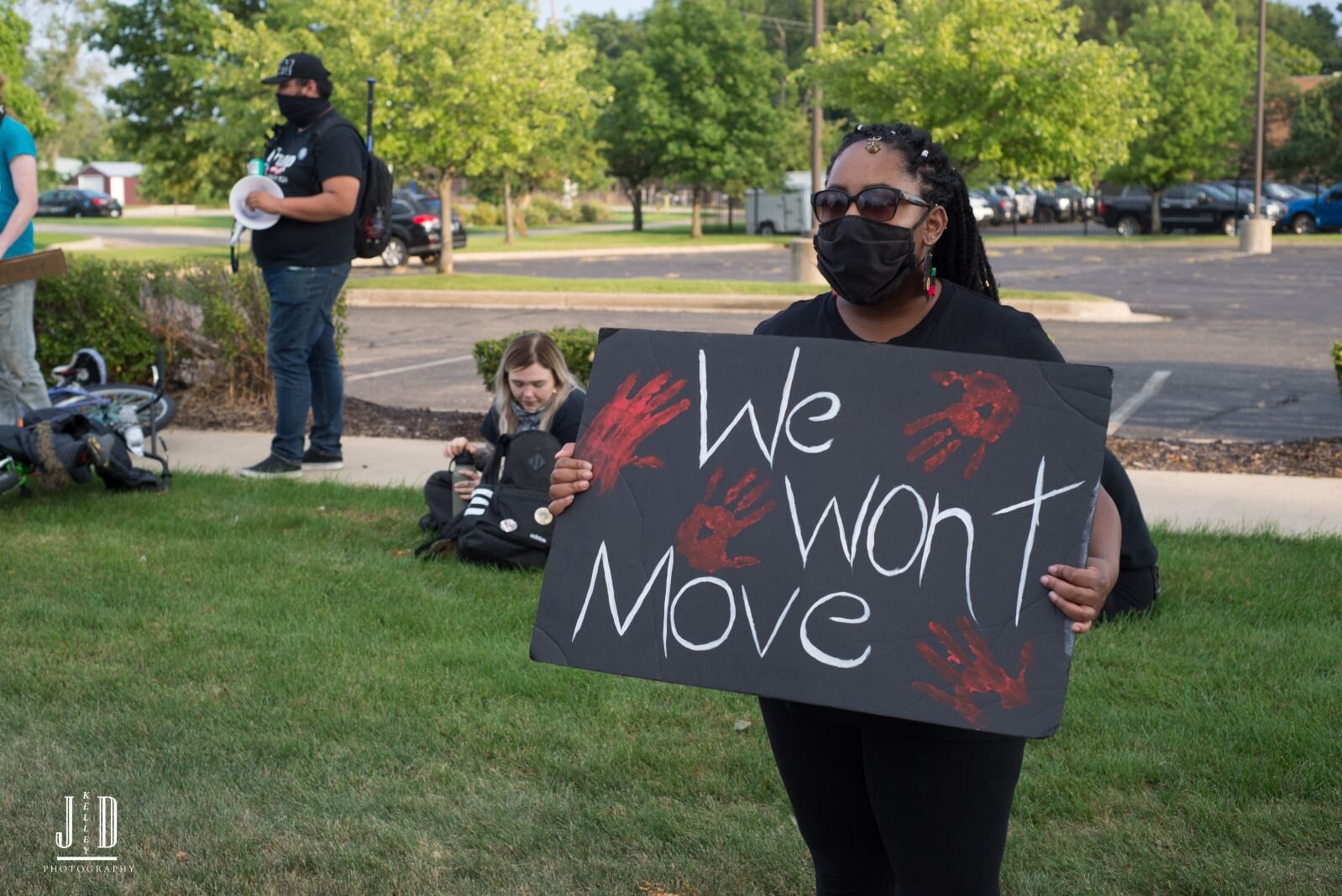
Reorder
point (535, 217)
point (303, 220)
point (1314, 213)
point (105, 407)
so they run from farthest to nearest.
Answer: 1. point (535, 217)
2. point (1314, 213)
3. point (105, 407)
4. point (303, 220)

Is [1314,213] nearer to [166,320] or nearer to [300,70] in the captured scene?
[166,320]

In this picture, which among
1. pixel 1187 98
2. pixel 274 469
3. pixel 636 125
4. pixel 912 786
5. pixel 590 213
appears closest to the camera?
pixel 912 786

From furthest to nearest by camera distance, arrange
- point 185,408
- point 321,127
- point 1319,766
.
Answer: point 185,408, point 321,127, point 1319,766

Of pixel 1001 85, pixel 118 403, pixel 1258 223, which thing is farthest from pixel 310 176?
pixel 1258 223

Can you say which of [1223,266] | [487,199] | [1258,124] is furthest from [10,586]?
[487,199]

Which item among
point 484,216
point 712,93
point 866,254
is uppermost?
point 712,93

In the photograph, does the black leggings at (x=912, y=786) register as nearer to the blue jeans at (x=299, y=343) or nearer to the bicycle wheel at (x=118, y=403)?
the blue jeans at (x=299, y=343)

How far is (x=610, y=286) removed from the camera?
20.7 m

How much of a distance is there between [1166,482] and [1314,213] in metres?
36.5

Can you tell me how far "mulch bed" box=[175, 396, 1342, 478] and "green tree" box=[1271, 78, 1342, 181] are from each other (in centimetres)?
4475

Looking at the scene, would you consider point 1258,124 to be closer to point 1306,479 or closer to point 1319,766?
point 1306,479

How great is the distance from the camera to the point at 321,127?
755 cm

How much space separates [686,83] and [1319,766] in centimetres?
4212

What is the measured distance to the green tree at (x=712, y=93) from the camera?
43625 millimetres
